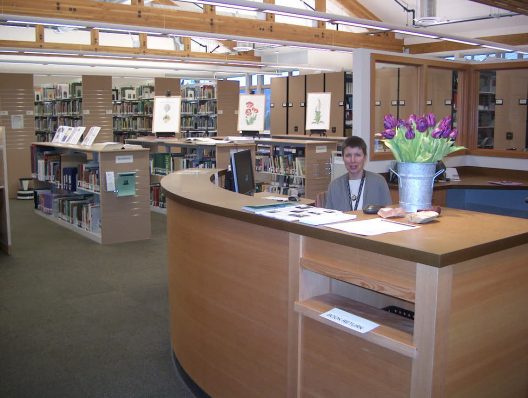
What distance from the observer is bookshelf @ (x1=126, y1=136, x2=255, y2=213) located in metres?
8.62

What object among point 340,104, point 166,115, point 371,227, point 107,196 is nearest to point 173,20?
point 166,115

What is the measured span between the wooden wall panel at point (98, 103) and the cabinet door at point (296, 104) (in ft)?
15.0

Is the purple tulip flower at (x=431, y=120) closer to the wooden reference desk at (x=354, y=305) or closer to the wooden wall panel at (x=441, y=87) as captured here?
the wooden reference desk at (x=354, y=305)

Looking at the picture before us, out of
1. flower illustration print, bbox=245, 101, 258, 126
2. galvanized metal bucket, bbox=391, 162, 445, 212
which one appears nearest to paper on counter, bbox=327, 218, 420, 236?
galvanized metal bucket, bbox=391, 162, 445, 212

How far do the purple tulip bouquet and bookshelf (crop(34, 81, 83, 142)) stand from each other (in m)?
11.0

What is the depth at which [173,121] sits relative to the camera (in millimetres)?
10062

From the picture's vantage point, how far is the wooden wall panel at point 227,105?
1380 centimetres

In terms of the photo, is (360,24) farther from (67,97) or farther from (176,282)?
(67,97)

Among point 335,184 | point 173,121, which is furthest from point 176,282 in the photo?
point 173,121

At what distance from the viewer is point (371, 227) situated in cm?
228

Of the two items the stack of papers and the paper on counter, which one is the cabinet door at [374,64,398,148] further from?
the paper on counter

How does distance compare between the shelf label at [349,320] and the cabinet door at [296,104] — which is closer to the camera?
the shelf label at [349,320]

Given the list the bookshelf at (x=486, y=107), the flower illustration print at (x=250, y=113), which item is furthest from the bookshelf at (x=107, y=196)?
the bookshelf at (x=486, y=107)

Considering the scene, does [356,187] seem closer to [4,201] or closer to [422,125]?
[422,125]
